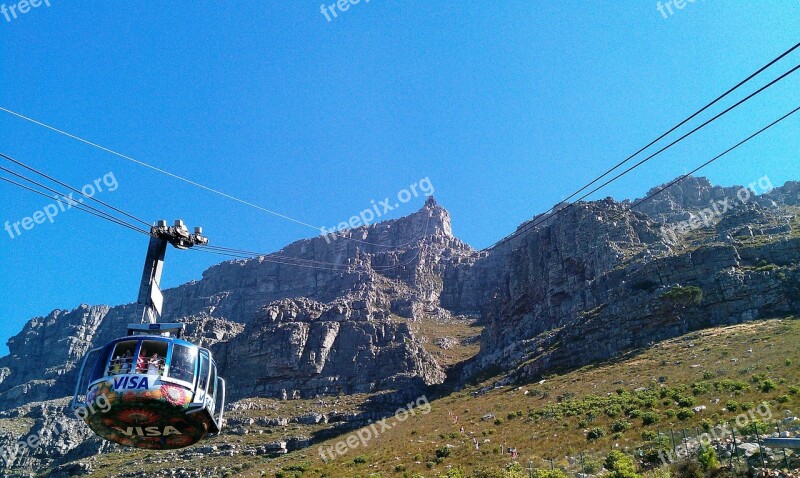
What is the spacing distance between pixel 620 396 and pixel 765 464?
28.7m

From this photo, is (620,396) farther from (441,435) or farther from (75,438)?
(75,438)

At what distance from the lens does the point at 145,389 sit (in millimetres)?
15938

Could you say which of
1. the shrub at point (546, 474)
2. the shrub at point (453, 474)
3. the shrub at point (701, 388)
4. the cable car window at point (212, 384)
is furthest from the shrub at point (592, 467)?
the cable car window at point (212, 384)

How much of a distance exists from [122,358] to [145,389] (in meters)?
1.30

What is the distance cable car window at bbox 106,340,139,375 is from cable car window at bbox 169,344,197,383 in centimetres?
116

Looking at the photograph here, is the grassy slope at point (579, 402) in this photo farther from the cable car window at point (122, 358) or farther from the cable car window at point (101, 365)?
the cable car window at point (101, 365)

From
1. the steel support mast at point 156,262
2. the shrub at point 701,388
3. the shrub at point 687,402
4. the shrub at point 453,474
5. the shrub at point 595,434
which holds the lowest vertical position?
the shrub at point 453,474

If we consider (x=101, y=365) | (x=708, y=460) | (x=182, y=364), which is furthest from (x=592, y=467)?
(x=101, y=365)

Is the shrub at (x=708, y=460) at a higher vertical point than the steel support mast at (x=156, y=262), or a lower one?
lower

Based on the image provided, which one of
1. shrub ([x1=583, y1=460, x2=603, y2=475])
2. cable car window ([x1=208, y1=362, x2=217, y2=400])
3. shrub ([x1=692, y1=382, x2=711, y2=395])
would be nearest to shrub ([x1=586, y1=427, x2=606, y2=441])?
shrub ([x1=692, y1=382, x2=711, y2=395])

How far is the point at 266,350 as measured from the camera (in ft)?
479

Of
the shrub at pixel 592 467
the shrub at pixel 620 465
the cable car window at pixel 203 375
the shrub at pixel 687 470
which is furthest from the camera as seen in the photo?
the shrub at pixel 592 467

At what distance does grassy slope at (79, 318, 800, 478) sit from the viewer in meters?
39.3

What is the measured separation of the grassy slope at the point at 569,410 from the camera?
3928 cm
